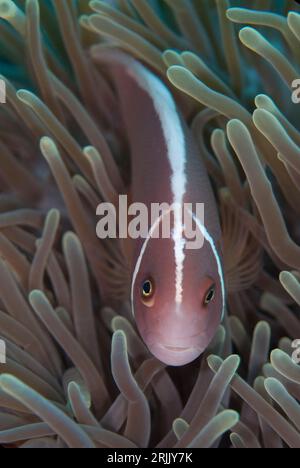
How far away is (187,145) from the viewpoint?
112 cm

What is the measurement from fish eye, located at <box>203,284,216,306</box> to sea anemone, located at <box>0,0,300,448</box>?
0.09 m

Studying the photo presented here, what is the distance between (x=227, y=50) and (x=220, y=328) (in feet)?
1.98

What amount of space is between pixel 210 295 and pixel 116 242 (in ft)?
1.09

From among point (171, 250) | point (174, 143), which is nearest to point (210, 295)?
point (171, 250)

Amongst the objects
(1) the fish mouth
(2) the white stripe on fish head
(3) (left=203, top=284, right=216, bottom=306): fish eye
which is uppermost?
(2) the white stripe on fish head

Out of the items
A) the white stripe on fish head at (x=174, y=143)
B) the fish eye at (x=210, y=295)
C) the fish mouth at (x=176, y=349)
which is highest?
the white stripe on fish head at (x=174, y=143)

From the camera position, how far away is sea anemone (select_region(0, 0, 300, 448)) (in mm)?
982

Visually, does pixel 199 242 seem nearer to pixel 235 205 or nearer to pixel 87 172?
pixel 235 205

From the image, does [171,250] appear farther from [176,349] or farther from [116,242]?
[116,242]

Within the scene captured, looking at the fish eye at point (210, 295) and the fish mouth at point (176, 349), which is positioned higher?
the fish eye at point (210, 295)

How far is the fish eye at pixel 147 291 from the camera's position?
0.95 metres

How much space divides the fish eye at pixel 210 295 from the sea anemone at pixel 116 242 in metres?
0.09

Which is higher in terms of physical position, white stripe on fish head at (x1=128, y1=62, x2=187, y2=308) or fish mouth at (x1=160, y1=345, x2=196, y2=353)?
white stripe on fish head at (x1=128, y1=62, x2=187, y2=308)

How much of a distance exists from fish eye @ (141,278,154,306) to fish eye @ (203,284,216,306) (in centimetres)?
8
